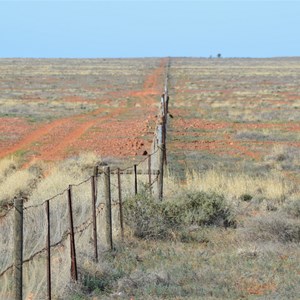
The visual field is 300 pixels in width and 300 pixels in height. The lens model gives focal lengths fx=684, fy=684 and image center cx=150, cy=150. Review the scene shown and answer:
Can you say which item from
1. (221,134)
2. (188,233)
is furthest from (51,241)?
(221,134)

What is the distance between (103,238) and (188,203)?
7.34 feet

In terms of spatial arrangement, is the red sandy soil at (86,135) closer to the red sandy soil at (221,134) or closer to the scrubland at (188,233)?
the red sandy soil at (221,134)

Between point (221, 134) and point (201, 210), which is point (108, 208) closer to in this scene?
A: point (201, 210)

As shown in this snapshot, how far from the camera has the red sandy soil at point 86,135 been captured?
794 inches

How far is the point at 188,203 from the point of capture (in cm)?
1097

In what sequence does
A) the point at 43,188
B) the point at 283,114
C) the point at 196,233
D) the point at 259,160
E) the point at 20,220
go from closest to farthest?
the point at 20,220, the point at 196,233, the point at 43,188, the point at 259,160, the point at 283,114

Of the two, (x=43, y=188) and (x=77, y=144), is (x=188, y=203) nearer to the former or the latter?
(x=43, y=188)

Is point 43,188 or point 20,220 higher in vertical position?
point 20,220

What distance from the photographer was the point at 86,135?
24.3 m

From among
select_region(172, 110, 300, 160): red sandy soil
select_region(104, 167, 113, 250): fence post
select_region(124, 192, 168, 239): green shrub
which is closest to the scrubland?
select_region(124, 192, 168, 239): green shrub

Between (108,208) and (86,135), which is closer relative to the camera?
(108,208)

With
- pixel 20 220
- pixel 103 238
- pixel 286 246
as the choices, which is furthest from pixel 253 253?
pixel 20 220

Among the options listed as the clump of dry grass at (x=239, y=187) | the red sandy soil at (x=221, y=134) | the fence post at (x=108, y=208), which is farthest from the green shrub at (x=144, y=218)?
the red sandy soil at (x=221, y=134)

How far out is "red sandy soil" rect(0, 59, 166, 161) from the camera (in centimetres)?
2017
